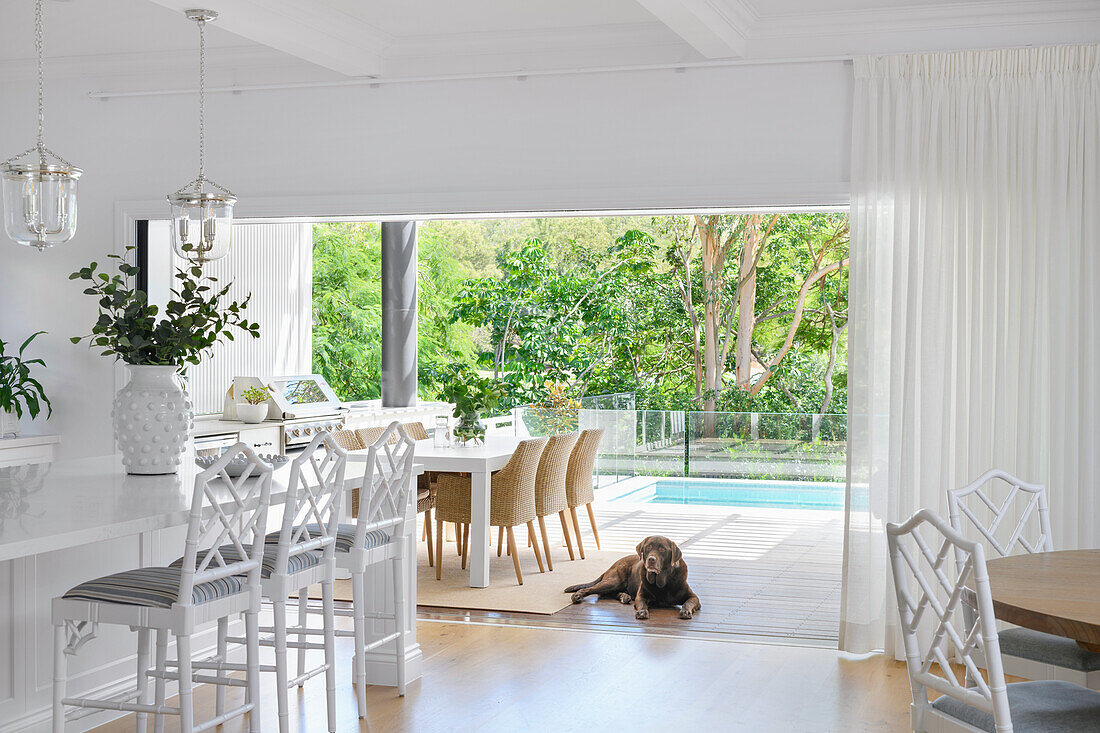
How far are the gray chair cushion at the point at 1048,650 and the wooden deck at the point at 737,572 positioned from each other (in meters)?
1.93

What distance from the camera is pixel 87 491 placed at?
10.9 feet

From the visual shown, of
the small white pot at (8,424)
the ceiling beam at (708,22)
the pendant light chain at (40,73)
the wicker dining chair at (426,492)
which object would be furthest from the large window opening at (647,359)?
the pendant light chain at (40,73)

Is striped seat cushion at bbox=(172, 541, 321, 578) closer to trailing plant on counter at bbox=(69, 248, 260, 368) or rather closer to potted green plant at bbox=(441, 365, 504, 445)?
trailing plant on counter at bbox=(69, 248, 260, 368)

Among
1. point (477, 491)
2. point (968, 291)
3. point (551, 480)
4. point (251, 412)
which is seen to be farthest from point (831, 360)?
point (968, 291)

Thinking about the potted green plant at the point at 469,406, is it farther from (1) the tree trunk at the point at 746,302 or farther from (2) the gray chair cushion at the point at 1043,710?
(1) the tree trunk at the point at 746,302

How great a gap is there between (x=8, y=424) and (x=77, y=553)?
246 cm

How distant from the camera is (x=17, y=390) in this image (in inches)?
229

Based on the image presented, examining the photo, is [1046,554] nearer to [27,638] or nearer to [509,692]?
[509,692]

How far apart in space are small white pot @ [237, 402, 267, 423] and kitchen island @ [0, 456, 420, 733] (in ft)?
9.49

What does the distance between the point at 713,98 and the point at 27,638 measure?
11.6ft

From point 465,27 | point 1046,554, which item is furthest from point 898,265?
point 465,27

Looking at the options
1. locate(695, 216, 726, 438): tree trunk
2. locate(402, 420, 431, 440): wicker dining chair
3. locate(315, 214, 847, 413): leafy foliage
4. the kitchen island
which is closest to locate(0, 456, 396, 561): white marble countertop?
the kitchen island

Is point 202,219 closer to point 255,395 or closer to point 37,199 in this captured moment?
point 37,199

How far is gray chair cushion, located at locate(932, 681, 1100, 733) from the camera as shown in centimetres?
245
